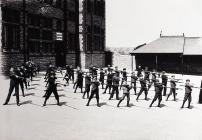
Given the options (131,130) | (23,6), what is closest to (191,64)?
(23,6)

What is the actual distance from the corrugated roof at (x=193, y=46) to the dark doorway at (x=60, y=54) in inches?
554

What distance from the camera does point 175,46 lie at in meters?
38.0

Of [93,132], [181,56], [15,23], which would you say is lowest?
[93,132]

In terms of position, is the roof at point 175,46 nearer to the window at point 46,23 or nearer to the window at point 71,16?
the window at point 71,16

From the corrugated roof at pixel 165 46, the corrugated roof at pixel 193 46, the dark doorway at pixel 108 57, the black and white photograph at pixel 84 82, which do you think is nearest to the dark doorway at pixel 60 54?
the black and white photograph at pixel 84 82

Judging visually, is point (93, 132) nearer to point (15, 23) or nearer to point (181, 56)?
point (15, 23)

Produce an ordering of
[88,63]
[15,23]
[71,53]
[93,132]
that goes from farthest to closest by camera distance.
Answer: [88,63], [71,53], [15,23], [93,132]

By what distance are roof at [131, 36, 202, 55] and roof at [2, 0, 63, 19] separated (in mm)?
11509

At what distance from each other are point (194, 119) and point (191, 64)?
22786 mm

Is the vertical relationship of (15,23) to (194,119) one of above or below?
above

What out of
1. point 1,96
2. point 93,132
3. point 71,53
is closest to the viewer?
point 93,132

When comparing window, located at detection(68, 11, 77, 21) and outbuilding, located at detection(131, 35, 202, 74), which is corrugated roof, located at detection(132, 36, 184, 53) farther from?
window, located at detection(68, 11, 77, 21)

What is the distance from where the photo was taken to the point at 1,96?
17.3m

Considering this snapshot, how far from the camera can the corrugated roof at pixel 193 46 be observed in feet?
115
